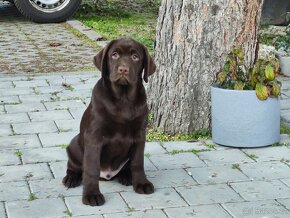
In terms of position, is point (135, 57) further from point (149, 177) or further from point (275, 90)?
point (275, 90)

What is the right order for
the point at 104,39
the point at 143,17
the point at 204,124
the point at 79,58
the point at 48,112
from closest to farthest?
the point at 204,124
the point at 48,112
the point at 79,58
the point at 104,39
the point at 143,17

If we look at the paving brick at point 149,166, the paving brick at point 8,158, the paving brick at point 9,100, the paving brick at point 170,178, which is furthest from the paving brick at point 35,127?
the paving brick at point 170,178

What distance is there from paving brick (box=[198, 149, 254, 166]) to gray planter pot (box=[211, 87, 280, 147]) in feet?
0.37

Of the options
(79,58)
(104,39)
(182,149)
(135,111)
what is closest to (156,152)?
(182,149)

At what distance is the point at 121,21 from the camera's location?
39.6 ft

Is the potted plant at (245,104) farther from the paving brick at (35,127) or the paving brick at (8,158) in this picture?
the paving brick at (8,158)

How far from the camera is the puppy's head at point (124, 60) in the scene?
4551 millimetres

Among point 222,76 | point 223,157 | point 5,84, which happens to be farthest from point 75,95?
point 223,157

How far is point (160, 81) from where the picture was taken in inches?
247

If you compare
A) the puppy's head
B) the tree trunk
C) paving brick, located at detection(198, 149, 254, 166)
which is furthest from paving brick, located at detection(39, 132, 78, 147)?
the puppy's head

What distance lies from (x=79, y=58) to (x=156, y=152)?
12.3 ft

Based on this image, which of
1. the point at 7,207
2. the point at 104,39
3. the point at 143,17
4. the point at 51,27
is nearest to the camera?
the point at 7,207

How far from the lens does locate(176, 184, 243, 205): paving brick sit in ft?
15.6

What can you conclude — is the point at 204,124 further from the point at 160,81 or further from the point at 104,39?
the point at 104,39
